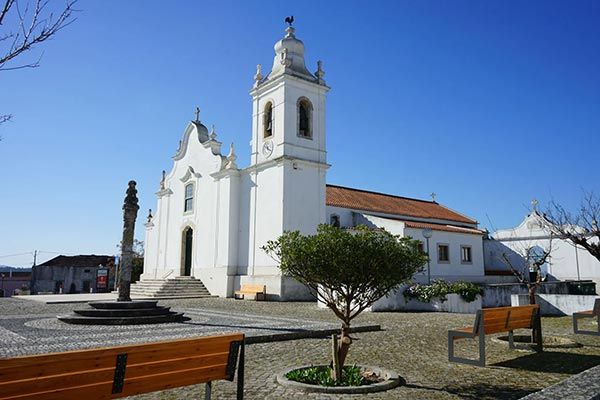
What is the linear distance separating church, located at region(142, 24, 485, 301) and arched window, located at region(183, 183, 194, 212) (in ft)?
0.34

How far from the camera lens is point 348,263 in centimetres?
609

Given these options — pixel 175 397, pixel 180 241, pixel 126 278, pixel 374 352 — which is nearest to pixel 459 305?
pixel 374 352

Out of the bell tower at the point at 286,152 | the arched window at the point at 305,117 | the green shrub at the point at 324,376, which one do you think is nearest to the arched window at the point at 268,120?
the bell tower at the point at 286,152

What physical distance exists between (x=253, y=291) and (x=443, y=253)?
12.8 meters

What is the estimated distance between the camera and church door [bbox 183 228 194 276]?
31.1 metres

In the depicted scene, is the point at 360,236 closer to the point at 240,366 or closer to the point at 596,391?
the point at 240,366

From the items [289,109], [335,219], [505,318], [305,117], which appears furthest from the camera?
[335,219]

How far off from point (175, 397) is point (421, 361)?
4.19 meters

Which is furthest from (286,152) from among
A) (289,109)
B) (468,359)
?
(468,359)

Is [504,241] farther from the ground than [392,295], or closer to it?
farther from the ground

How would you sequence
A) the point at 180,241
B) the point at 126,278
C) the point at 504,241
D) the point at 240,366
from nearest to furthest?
1. the point at 240,366
2. the point at 126,278
3. the point at 180,241
4. the point at 504,241

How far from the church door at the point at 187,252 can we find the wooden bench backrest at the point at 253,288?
21.9 ft

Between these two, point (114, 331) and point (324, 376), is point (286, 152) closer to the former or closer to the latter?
point (114, 331)

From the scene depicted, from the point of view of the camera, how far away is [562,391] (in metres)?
3.62
